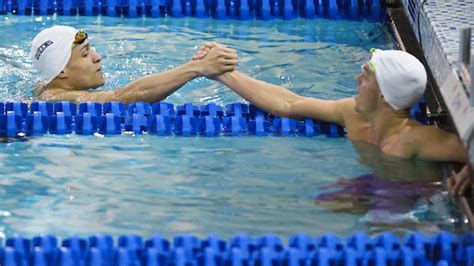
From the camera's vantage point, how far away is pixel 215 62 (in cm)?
534

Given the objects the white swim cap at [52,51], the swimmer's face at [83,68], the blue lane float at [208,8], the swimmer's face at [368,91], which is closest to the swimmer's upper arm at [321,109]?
the swimmer's face at [368,91]

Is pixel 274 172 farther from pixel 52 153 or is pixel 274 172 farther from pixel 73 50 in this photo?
pixel 73 50

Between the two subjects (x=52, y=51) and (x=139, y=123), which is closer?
(x=139, y=123)

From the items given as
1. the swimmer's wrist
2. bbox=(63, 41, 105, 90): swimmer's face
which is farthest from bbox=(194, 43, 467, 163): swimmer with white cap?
bbox=(63, 41, 105, 90): swimmer's face

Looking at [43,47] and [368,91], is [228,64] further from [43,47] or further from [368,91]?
[43,47]

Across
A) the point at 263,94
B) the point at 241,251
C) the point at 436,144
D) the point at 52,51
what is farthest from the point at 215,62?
the point at 241,251

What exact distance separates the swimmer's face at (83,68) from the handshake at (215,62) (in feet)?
1.99

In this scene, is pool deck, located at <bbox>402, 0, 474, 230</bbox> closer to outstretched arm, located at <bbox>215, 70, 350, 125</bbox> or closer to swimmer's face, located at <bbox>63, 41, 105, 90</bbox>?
outstretched arm, located at <bbox>215, 70, 350, 125</bbox>

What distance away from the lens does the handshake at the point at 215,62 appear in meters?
5.34

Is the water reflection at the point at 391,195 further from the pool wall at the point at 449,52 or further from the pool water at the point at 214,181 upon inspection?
the pool wall at the point at 449,52

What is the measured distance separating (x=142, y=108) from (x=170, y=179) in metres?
0.68

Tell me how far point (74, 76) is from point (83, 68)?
6cm

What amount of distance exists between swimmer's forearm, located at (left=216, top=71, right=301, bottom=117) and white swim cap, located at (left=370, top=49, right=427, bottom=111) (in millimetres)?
647

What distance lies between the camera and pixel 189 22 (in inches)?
285
